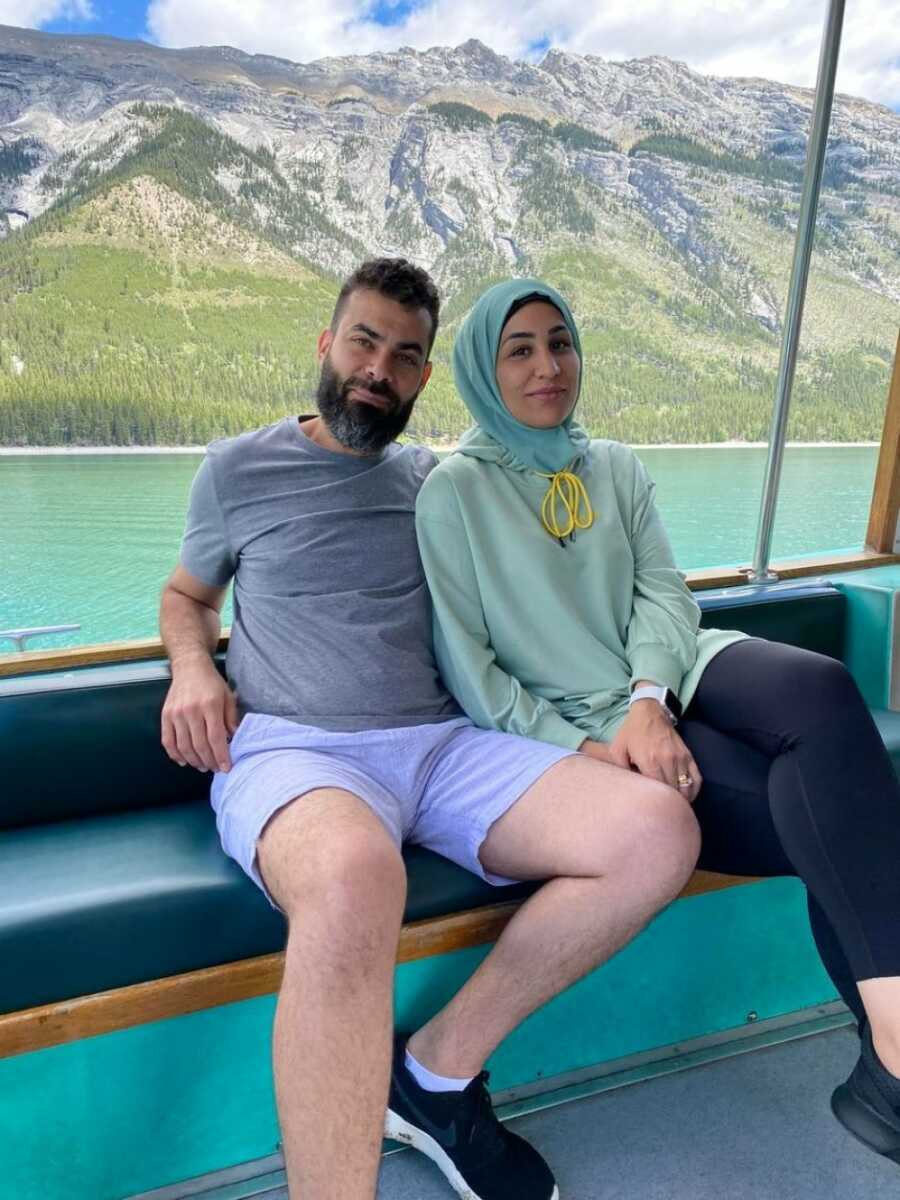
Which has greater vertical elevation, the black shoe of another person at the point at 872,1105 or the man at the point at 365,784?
the man at the point at 365,784

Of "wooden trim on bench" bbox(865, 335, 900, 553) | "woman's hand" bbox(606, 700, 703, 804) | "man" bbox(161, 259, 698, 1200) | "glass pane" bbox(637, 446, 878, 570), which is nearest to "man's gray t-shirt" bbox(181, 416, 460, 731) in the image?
"man" bbox(161, 259, 698, 1200)

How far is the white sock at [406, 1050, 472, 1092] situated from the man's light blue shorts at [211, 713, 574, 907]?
28 cm

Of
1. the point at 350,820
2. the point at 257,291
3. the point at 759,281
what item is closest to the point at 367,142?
the point at 257,291

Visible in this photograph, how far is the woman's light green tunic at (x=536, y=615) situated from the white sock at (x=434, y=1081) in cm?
53

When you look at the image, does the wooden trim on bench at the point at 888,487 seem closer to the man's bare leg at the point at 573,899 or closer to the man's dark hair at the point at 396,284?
the man's dark hair at the point at 396,284

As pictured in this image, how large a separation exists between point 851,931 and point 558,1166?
2.08 ft

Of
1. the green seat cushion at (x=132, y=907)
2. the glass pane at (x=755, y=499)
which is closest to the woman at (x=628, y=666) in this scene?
Result: the green seat cushion at (x=132, y=907)

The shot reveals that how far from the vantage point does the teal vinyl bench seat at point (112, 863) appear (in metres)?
1.19

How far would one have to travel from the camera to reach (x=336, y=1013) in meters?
1.01

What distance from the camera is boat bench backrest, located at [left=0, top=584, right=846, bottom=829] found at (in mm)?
1544

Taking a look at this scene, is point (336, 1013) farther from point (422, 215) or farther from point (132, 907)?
point (422, 215)

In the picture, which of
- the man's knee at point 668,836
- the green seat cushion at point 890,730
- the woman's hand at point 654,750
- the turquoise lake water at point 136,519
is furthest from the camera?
the turquoise lake water at point 136,519

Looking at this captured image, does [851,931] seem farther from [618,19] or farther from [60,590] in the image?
[618,19]

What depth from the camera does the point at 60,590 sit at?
2316mm
